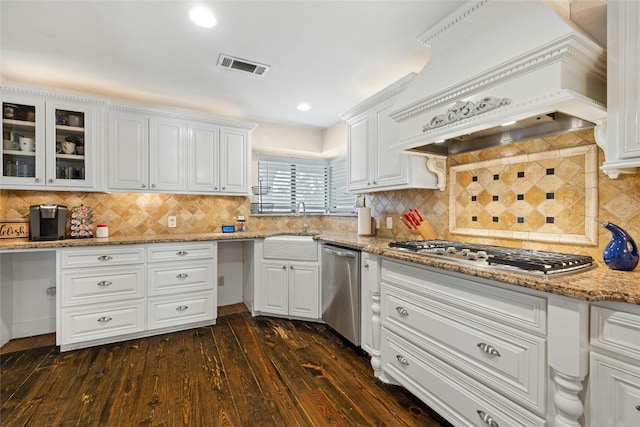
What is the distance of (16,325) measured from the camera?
279cm

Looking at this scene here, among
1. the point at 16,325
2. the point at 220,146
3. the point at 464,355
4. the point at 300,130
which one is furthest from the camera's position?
the point at 300,130

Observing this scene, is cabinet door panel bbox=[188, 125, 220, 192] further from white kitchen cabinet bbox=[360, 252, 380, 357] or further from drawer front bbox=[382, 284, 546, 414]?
drawer front bbox=[382, 284, 546, 414]

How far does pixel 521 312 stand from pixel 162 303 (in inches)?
116

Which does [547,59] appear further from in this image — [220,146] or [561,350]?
[220,146]

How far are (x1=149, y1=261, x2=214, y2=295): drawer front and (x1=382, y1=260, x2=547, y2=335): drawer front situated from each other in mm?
2065

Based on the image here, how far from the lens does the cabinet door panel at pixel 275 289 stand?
321cm

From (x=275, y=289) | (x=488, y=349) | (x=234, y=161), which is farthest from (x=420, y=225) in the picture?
(x=234, y=161)

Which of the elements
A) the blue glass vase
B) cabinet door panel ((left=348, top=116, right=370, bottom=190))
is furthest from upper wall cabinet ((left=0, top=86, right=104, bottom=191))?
the blue glass vase

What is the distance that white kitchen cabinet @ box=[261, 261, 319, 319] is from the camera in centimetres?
311

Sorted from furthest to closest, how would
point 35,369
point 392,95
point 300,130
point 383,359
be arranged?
point 300,130
point 392,95
point 35,369
point 383,359

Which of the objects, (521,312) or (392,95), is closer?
(521,312)

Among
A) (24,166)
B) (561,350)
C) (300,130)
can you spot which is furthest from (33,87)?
(561,350)

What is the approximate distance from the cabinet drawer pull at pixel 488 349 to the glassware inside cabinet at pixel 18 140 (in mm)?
3701

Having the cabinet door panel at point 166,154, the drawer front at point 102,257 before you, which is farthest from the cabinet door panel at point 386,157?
the drawer front at point 102,257
